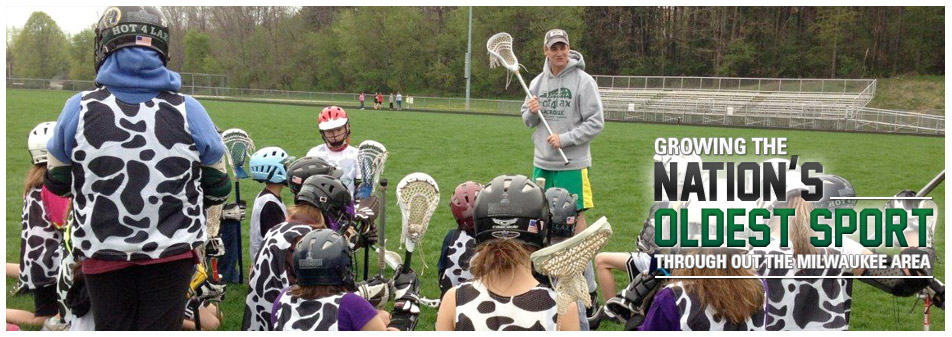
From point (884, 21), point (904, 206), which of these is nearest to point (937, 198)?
point (904, 206)

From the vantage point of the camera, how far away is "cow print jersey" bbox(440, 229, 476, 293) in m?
4.80

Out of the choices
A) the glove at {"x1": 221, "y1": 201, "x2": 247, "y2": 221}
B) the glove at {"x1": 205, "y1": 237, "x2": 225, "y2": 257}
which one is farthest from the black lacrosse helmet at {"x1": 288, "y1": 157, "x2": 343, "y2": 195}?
the glove at {"x1": 221, "y1": 201, "x2": 247, "y2": 221}

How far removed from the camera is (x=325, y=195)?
4.70 metres

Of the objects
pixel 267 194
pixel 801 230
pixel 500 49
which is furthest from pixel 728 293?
pixel 500 49

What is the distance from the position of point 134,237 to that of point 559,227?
2.15 meters

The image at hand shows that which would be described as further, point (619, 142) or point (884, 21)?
point (884, 21)

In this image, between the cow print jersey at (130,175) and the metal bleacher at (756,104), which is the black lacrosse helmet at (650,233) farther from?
the metal bleacher at (756,104)

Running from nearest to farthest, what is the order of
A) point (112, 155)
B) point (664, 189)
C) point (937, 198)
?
point (112, 155) < point (664, 189) < point (937, 198)

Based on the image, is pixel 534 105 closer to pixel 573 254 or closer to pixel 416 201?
pixel 416 201

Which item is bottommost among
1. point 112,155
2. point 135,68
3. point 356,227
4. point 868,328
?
point 868,328

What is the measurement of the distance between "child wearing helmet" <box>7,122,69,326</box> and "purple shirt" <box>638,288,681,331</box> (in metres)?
3.79

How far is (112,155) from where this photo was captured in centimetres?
349

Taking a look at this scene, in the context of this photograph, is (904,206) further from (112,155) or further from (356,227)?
(112,155)

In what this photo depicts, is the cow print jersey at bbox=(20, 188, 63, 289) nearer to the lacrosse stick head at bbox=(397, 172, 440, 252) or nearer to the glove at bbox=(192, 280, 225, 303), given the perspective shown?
the glove at bbox=(192, 280, 225, 303)
